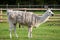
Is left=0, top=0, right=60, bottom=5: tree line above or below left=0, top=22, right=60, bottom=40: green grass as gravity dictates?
below

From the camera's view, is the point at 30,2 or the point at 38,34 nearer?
the point at 38,34

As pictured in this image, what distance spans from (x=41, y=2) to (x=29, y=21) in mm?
24966

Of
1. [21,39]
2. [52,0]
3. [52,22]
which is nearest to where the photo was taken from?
[21,39]

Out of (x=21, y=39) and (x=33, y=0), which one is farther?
(x=33, y=0)

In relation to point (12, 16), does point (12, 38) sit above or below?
below

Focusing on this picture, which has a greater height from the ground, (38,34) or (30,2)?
(38,34)

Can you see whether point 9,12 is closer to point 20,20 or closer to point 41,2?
point 20,20

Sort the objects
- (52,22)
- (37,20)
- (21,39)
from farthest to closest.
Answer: (52,22)
(37,20)
(21,39)

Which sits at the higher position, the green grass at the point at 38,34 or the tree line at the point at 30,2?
the green grass at the point at 38,34

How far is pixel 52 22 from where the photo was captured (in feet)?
55.6

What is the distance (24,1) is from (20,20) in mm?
24484

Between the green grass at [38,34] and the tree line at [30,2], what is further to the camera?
the tree line at [30,2]

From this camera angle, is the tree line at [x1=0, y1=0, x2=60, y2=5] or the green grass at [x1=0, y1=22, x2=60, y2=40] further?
the tree line at [x1=0, y1=0, x2=60, y2=5]

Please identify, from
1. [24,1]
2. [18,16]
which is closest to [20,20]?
[18,16]
